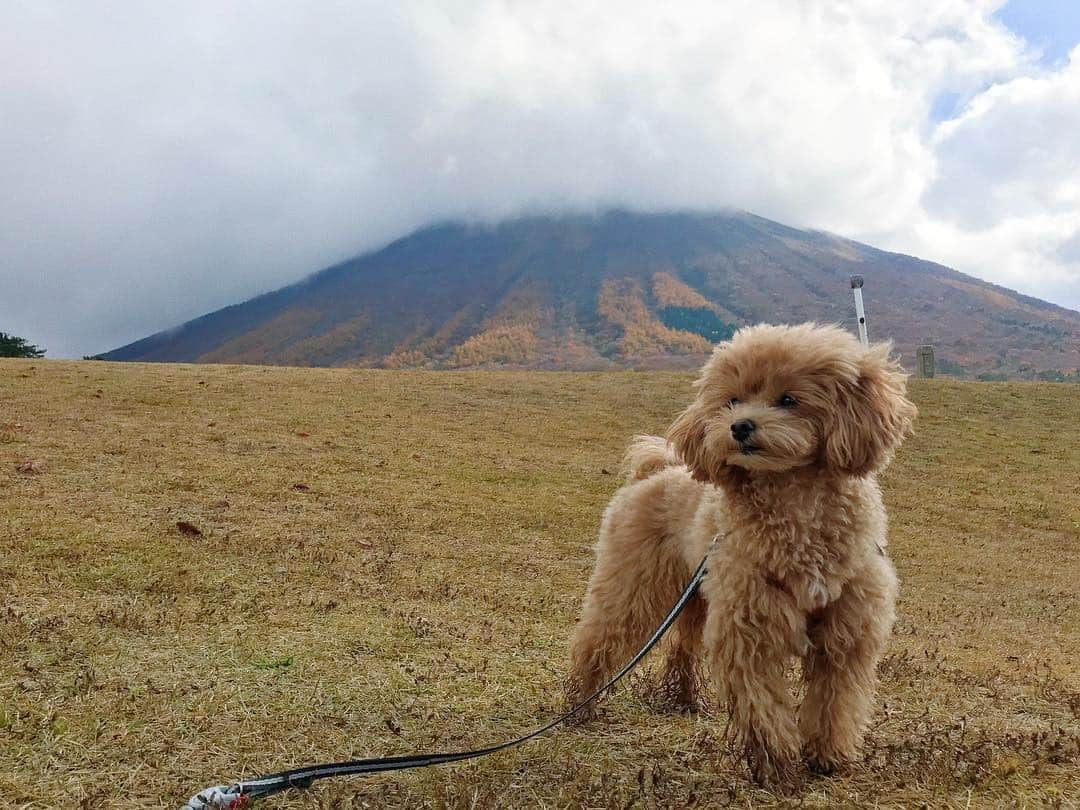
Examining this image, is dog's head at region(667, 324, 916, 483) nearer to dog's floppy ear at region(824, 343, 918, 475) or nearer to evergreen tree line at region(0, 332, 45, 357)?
dog's floppy ear at region(824, 343, 918, 475)

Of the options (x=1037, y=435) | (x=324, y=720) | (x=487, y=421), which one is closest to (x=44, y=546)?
(x=324, y=720)

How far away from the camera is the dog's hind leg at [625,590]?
162 inches

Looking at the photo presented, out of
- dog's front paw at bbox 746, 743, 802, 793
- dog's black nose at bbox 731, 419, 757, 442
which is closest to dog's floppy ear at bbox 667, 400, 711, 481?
dog's black nose at bbox 731, 419, 757, 442

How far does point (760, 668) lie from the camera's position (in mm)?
3230

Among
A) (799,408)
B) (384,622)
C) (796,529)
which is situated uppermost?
(799,408)

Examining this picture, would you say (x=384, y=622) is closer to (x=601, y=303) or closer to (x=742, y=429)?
(x=742, y=429)

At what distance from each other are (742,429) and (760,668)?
3.36ft

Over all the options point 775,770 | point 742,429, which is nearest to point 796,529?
point 742,429

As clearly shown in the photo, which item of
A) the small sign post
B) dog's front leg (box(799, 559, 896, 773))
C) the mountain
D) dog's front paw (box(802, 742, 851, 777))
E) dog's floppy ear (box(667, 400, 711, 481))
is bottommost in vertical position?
dog's front paw (box(802, 742, 851, 777))

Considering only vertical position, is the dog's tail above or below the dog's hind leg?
above

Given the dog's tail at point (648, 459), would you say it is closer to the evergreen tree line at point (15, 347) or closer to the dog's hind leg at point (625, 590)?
the dog's hind leg at point (625, 590)

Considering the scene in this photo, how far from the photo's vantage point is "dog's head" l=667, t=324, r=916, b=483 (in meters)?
3.09

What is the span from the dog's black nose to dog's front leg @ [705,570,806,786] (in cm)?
60

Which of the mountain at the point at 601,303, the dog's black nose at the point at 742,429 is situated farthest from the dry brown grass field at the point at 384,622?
the mountain at the point at 601,303
